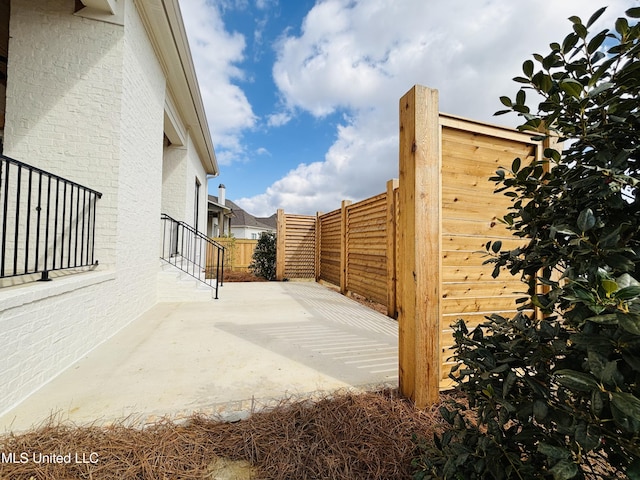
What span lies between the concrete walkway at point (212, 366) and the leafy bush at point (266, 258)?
4.80 m

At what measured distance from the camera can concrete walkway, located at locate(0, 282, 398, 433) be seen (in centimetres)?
170

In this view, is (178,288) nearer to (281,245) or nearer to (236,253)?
(281,245)

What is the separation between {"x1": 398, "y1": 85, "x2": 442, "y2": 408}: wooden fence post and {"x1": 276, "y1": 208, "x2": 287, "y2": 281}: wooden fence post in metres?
6.57

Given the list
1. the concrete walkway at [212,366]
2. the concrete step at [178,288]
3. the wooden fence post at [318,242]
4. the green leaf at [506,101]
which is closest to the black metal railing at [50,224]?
the concrete walkway at [212,366]

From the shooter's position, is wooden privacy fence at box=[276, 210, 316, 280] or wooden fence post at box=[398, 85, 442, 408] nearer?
wooden fence post at box=[398, 85, 442, 408]

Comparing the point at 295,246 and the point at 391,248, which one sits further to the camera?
the point at 295,246

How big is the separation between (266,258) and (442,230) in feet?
25.2

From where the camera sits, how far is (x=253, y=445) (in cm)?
143

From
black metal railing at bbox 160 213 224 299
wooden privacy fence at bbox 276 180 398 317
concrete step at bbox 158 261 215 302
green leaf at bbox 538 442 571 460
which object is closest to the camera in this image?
green leaf at bbox 538 442 571 460

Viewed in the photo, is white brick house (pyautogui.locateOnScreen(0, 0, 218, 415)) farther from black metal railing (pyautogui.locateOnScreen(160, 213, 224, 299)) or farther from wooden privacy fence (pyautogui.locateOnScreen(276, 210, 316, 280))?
wooden privacy fence (pyautogui.locateOnScreen(276, 210, 316, 280))

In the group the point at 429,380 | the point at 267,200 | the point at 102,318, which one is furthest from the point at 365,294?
the point at 267,200

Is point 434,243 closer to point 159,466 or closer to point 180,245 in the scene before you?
point 159,466

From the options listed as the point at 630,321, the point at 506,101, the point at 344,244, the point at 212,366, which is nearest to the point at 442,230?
the point at 506,101

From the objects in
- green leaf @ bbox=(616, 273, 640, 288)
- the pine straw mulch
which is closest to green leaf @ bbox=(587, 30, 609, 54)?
green leaf @ bbox=(616, 273, 640, 288)
